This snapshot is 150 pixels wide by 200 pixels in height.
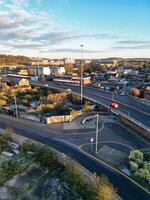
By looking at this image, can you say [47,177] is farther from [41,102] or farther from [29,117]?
[41,102]

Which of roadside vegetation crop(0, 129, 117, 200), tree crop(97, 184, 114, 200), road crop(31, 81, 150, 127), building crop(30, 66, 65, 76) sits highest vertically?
building crop(30, 66, 65, 76)

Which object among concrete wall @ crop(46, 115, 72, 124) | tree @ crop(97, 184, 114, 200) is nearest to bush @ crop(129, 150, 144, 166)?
tree @ crop(97, 184, 114, 200)

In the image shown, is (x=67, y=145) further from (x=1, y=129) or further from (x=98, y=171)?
(x=1, y=129)

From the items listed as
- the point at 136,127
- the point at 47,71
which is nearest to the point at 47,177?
the point at 136,127

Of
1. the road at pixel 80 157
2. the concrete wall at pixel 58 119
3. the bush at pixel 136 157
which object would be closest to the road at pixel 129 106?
the concrete wall at pixel 58 119

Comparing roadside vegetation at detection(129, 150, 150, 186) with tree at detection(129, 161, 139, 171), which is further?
tree at detection(129, 161, 139, 171)

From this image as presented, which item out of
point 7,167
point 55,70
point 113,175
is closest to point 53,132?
point 7,167

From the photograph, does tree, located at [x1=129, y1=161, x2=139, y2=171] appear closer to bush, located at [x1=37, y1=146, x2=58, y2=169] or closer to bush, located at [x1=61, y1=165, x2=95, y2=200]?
bush, located at [x1=61, y1=165, x2=95, y2=200]

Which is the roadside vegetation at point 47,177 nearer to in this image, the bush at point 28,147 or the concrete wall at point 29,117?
the bush at point 28,147
